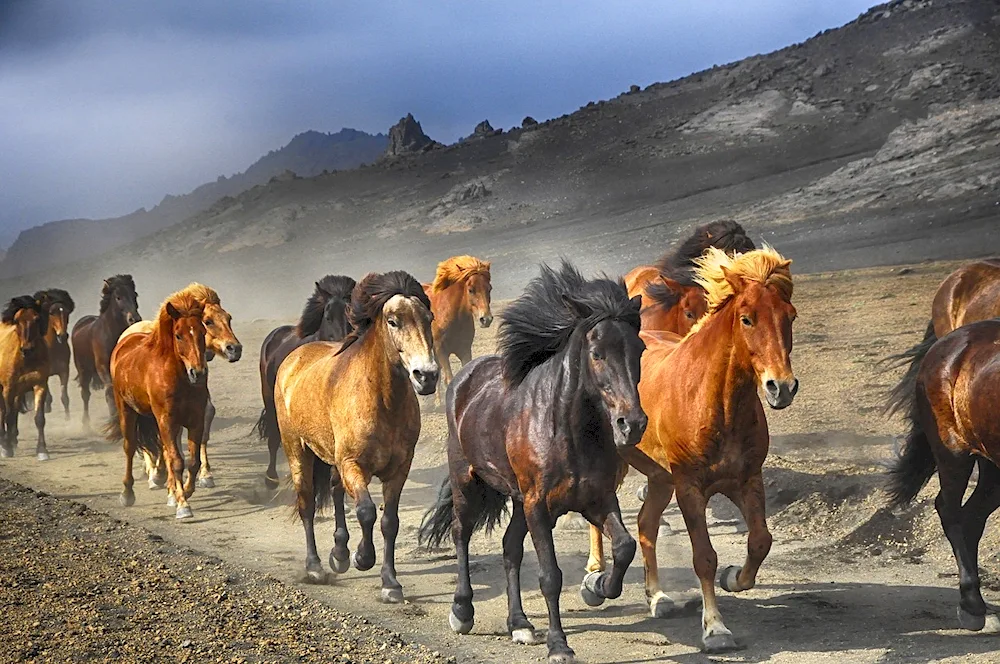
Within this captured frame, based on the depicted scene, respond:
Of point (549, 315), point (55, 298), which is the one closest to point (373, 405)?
point (549, 315)

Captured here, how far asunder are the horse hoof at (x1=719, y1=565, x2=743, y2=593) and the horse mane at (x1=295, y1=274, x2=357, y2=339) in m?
5.55

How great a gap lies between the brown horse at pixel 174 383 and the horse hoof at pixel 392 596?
3.75 m

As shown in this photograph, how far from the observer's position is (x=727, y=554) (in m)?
9.02

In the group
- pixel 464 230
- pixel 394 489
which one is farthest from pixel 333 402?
pixel 464 230

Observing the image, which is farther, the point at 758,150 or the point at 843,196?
Answer: the point at 758,150

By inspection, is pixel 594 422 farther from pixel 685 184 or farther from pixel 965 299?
pixel 685 184

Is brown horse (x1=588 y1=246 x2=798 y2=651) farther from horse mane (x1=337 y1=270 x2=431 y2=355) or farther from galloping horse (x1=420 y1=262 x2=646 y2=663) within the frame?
horse mane (x1=337 y1=270 x2=431 y2=355)

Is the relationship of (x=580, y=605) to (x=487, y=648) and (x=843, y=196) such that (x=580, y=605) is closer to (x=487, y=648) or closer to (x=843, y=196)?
(x=487, y=648)

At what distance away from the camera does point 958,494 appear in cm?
715

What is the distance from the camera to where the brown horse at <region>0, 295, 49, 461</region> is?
16094mm

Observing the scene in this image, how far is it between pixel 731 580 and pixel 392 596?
7.41 ft

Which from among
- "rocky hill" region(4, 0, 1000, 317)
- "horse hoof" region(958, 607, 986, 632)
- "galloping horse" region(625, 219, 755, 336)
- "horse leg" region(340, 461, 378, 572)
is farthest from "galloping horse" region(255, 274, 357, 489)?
"rocky hill" region(4, 0, 1000, 317)

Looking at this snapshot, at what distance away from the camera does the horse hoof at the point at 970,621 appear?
673cm

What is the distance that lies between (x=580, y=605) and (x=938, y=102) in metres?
43.3
